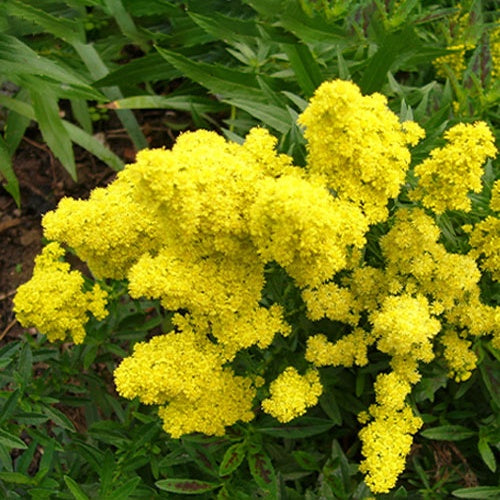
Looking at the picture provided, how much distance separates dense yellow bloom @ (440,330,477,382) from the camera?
2219mm

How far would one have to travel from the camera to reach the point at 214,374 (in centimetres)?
A: 210

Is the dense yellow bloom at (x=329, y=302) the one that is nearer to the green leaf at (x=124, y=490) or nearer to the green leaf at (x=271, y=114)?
the green leaf at (x=124, y=490)

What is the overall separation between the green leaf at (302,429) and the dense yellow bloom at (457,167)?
0.97m

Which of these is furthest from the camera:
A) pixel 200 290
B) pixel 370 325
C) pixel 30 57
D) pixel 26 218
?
pixel 26 218

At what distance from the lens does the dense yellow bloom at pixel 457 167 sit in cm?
192

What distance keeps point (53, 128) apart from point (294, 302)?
7.28 ft

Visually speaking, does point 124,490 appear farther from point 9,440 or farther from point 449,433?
point 449,433

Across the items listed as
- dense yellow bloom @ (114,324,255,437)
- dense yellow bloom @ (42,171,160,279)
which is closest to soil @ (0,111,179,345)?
dense yellow bloom @ (42,171,160,279)

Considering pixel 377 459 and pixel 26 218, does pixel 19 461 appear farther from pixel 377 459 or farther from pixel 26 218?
pixel 26 218

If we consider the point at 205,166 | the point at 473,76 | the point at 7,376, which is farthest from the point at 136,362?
the point at 473,76

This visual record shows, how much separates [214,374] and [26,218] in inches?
104

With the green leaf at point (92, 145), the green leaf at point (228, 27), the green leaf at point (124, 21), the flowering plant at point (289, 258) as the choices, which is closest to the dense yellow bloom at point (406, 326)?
the flowering plant at point (289, 258)

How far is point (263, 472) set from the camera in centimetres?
244

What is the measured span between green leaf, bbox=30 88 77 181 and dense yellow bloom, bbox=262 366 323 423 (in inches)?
89.9
